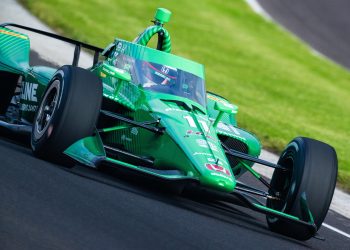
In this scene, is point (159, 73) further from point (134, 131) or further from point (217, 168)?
point (217, 168)

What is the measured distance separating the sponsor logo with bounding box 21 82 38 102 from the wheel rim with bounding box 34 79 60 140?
3.39 feet

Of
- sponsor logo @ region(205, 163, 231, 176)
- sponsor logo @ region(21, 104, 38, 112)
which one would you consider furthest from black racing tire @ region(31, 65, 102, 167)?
sponsor logo @ region(21, 104, 38, 112)

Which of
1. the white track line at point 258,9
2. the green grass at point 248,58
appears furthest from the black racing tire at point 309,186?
the white track line at point 258,9

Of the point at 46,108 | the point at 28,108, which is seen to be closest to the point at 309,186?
the point at 46,108

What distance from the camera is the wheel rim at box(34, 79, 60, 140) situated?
9570 mm

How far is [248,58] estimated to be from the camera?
25.3 meters

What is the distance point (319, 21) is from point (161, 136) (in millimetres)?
22200

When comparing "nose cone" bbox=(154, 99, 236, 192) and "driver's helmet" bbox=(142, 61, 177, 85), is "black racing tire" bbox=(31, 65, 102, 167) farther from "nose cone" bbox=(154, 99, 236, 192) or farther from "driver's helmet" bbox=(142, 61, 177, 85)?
"driver's helmet" bbox=(142, 61, 177, 85)

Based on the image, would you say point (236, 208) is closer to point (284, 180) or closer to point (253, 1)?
point (284, 180)

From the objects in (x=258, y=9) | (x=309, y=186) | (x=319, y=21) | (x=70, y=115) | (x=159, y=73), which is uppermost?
(x=159, y=73)

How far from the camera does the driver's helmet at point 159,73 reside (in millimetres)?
10219

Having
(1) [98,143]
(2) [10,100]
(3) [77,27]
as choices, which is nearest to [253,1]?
(3) [77,27]

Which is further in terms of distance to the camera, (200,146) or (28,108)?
(28,108)

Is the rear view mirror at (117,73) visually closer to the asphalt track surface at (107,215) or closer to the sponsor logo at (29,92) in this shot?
the asphalt track surface at (107,215)
